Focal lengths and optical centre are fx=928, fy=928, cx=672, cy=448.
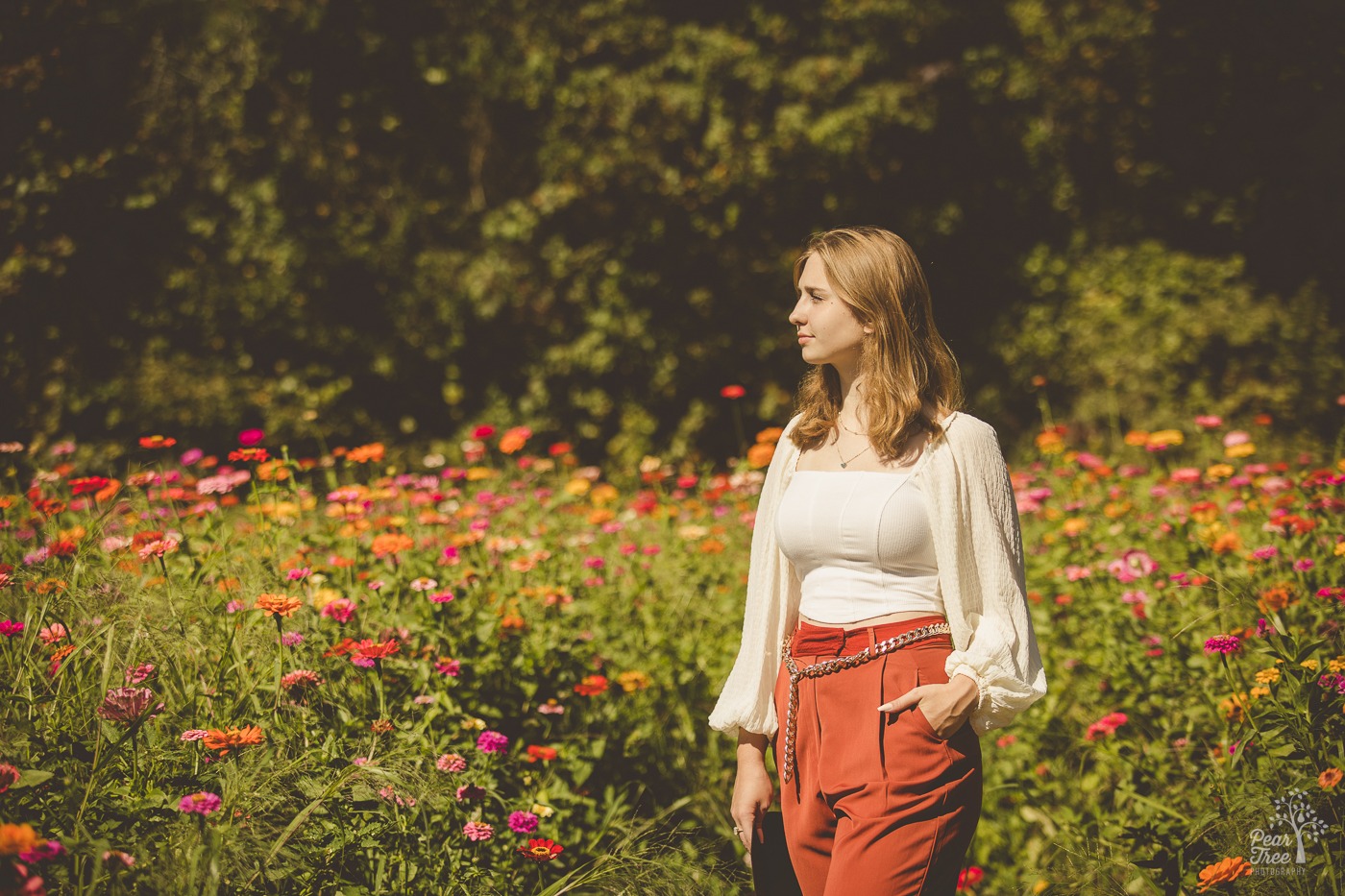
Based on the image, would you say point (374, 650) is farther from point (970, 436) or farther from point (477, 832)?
point (970, 436)

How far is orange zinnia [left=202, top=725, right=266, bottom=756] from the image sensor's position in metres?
1.73

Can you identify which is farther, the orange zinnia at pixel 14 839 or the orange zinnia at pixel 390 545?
the orange zinnia at pixel 390 545

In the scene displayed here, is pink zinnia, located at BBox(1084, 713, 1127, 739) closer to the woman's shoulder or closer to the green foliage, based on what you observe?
the woman's shoulder

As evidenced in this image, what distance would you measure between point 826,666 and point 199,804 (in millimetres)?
1122

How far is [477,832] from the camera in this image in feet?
6.54

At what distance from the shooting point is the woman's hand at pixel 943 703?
1.58 m

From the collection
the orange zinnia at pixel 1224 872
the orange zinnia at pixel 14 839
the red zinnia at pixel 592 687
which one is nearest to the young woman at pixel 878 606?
the orange zinnia at pixel 1224 872

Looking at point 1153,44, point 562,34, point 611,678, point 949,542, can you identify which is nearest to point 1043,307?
point 1153,44

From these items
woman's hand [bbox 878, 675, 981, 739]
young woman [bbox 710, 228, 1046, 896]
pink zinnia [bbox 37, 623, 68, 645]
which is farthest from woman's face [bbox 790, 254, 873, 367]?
pink zinnia [bbox 37, 623, 68, 645]

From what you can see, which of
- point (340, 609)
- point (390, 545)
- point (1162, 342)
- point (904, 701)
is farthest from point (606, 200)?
point (904, 701)

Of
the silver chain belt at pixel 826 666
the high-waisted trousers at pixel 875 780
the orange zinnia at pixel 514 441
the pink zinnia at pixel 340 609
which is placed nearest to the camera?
the high-waisted trousers at pixel 875 780

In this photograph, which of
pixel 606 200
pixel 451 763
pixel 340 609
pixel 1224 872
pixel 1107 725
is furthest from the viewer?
pixel 606 200

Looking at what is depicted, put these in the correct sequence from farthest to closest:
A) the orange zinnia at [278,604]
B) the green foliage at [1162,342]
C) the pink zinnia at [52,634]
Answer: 1. the green foliage at [1162,342]
2. the pink zinnia at [52,634]
3. the orange zinnia at [278,604]

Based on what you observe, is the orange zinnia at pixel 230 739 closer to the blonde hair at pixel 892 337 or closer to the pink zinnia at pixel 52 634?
the pink zinnia at pixel 52 634
